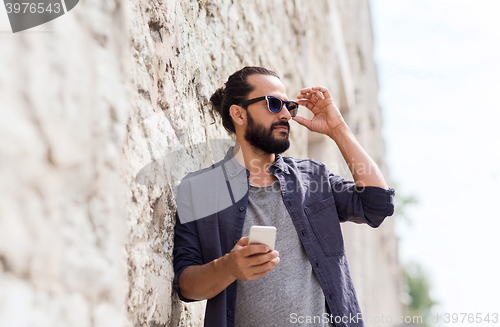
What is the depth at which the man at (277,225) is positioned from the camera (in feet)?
5.14

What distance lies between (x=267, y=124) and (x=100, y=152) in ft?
3.02

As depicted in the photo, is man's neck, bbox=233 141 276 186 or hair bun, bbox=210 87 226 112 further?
hair bun, bbox=210 87 226 112

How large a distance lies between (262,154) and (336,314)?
0.74 metres

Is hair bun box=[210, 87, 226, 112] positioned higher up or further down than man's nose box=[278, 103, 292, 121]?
higher up

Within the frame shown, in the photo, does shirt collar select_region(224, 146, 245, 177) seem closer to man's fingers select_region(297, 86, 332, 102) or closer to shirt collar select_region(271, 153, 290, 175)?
shirt collar select_region(271, 153, 290, 175)

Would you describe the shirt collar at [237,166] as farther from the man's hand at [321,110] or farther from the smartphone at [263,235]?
the smartphone at [263,235]

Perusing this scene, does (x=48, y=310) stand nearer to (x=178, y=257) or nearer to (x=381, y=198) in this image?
(x=178, y=257)

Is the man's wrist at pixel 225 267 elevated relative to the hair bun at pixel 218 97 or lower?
lower

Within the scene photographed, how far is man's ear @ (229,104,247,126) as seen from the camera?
2.04 m

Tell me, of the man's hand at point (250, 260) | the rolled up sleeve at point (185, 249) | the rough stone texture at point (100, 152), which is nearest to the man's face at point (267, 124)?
the rough stone texture at point (100, 152)

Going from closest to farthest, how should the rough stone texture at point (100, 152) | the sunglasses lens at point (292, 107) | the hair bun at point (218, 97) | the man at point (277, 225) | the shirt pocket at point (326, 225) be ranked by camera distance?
the rough stone texture at point (100, 152) → the man at point (277, 225) → the shirt pocket at point (326, 225) → the sunglasses lens at point (292, 107) → the hair bun at point (218, 97)

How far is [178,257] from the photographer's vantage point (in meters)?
1.62

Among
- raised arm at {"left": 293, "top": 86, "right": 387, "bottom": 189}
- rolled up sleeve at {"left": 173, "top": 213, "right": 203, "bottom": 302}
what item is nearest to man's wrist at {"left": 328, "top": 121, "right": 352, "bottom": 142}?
raised arm at {"left": 293, "top": 86, "right": 387, "bottom": 189}

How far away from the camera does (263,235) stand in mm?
1282
